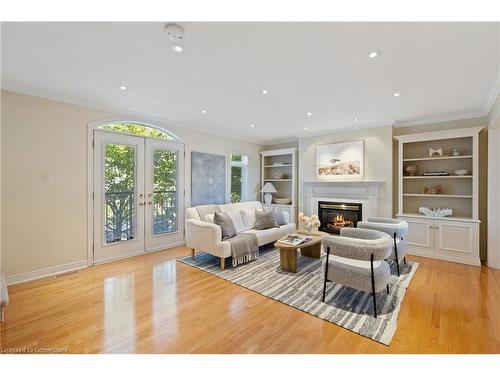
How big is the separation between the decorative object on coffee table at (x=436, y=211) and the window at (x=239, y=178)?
3.94m

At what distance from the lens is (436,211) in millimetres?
4133

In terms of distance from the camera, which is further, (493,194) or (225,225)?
(225,225)

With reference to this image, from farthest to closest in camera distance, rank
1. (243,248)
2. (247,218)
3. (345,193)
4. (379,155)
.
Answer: (345,193)
(379,155)
(247,218)
(243,248)

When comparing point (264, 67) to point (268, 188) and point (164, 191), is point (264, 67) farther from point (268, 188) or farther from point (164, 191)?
point (268, 188)

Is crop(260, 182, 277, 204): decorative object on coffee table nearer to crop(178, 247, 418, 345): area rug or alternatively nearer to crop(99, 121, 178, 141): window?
crop(178, 247, 418, 345): area rug

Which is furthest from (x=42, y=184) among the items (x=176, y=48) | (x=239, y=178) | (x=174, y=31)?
(x=239, y=178)

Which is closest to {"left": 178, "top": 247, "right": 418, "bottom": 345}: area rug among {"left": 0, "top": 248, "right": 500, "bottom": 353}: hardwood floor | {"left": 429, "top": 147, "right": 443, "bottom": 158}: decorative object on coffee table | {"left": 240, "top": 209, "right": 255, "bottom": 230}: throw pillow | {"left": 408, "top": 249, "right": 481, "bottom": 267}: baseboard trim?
{"left": 0, "top": 248, "right": 500, "bottom": 353}: hardwood floor

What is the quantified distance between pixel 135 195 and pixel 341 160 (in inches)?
167

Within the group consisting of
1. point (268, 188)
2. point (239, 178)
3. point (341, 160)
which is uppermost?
point (341, 160)

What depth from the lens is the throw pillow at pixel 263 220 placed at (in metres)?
4.45

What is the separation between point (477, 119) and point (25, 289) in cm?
701

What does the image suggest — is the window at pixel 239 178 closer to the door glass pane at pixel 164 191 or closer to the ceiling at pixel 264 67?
the door glass pane at pixel 164 191

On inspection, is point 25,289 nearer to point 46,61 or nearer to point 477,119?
point 46,61

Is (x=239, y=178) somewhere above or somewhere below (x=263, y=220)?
above
